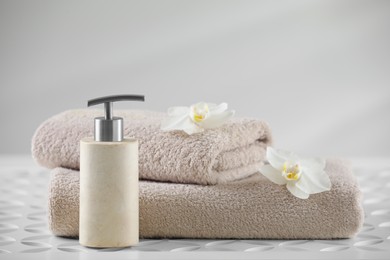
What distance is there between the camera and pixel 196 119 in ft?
3.63

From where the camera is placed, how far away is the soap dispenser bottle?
977mm

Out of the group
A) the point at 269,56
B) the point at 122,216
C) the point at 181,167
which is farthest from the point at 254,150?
the point at 269,56

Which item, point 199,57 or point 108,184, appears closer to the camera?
point 108,184

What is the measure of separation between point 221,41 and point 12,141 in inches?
31.1

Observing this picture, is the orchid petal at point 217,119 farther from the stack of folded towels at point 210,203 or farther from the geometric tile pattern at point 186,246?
the geometric tile pattern at point 186,246

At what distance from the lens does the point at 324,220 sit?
106 centimetres

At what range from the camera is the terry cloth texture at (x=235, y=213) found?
1.05 m

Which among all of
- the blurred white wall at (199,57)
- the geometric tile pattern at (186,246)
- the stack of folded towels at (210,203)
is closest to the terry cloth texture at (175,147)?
the stack of folded towels at (210,203)

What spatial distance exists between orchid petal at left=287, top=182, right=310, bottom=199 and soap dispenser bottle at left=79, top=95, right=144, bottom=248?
0.78 feet

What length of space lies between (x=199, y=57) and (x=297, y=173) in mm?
1356

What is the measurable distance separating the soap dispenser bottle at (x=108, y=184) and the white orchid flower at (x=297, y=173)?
8.5 inches

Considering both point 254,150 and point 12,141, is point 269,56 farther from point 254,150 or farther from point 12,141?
point 254,150

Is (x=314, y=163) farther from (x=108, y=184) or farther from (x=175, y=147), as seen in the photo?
(x=108, y=184)

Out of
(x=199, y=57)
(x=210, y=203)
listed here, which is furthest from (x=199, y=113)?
(x=199, y=57)
